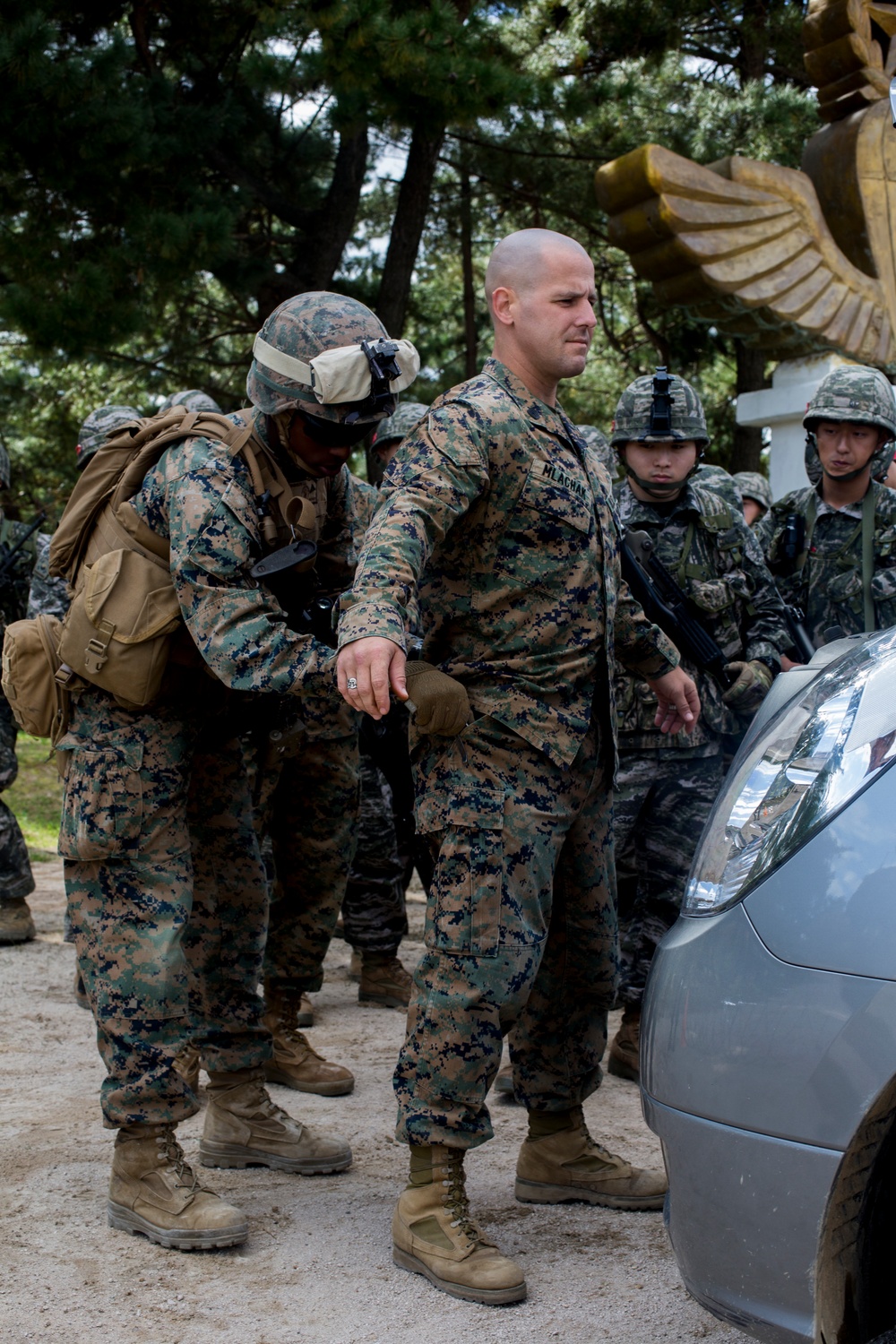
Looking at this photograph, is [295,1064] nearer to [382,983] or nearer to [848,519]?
[382,983]

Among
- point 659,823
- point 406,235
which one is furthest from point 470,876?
point 406,235

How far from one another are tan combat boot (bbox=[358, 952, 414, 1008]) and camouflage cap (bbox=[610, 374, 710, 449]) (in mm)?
2287

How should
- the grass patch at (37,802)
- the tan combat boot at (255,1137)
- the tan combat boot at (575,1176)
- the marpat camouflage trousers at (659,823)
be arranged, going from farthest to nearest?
1. the grass patch at (37,802)
2. the marpat camouflage trousers at (659,823)
3. the tan combat boot at (255,1137)
4. the tan combat boot at (575,1176)

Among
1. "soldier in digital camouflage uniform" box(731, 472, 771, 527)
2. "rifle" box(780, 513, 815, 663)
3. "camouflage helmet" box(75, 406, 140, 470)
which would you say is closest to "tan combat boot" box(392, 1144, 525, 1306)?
"rifle" box(780, 513, 815, 663)

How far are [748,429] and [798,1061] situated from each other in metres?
12.4

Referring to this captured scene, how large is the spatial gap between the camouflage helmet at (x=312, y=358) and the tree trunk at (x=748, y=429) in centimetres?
1047

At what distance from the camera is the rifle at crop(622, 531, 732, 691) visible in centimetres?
459

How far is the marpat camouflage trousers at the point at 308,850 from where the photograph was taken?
4.29 meters

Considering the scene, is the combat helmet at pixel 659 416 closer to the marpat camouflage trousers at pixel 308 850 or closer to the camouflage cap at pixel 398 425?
the marpat camouflage trousers at pixel 308 850

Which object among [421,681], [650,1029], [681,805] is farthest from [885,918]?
[681,805]

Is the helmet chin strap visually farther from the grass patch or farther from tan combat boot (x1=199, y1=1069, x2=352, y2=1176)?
the grass patch

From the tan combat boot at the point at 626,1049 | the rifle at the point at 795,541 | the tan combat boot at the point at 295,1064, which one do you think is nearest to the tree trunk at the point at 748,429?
the rifle at the point at 795,541

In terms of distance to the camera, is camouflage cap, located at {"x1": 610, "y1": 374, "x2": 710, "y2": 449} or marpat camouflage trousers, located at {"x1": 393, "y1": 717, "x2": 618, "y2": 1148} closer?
marpat camouflage trousers, located at {"x1": 393, "y1": 717, "x2": 618, "y2": 1148}

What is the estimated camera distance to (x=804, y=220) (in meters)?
8.65
